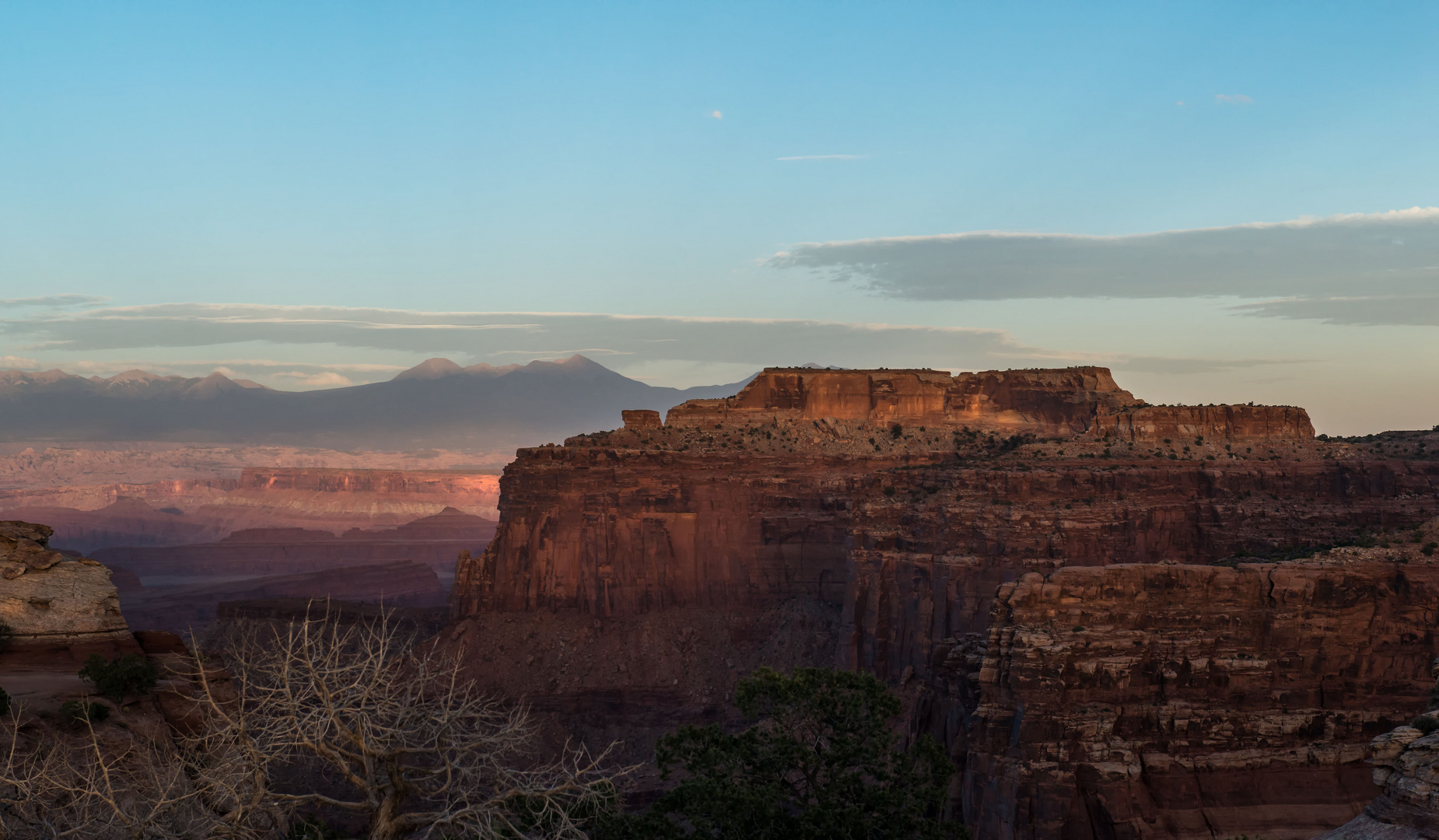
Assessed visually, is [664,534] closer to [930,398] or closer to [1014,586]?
[930,398]

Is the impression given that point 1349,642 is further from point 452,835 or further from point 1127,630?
point 452,835

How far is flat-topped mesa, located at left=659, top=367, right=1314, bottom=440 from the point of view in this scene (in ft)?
352

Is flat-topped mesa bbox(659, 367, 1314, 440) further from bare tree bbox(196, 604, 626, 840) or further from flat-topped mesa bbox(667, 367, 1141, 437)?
bare tree bbox(196, 604, 626, 840)

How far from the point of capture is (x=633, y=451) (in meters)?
95.8

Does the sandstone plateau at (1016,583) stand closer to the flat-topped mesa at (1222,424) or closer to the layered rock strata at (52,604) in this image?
the flat-topped mesa at (1222,424)

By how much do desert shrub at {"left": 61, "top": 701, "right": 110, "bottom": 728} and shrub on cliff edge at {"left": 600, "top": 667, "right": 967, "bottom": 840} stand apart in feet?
49.7

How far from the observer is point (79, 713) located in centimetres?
3691

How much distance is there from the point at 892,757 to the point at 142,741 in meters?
22.2

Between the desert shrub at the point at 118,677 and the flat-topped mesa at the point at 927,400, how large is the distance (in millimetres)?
64176

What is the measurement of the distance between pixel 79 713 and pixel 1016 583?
3145 cm

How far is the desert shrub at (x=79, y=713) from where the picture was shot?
36.7m

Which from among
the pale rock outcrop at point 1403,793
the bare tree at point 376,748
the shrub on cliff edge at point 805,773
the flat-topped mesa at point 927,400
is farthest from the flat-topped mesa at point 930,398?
the pale rock outcrop at point 1403,793

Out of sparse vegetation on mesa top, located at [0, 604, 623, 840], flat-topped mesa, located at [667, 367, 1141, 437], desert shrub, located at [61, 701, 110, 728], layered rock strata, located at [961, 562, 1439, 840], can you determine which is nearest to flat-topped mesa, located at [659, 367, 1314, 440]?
flat-topped mesa, located at [667, 367, 1141, 437]

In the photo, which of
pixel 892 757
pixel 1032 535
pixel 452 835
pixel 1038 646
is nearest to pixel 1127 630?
pixel 1038 646
